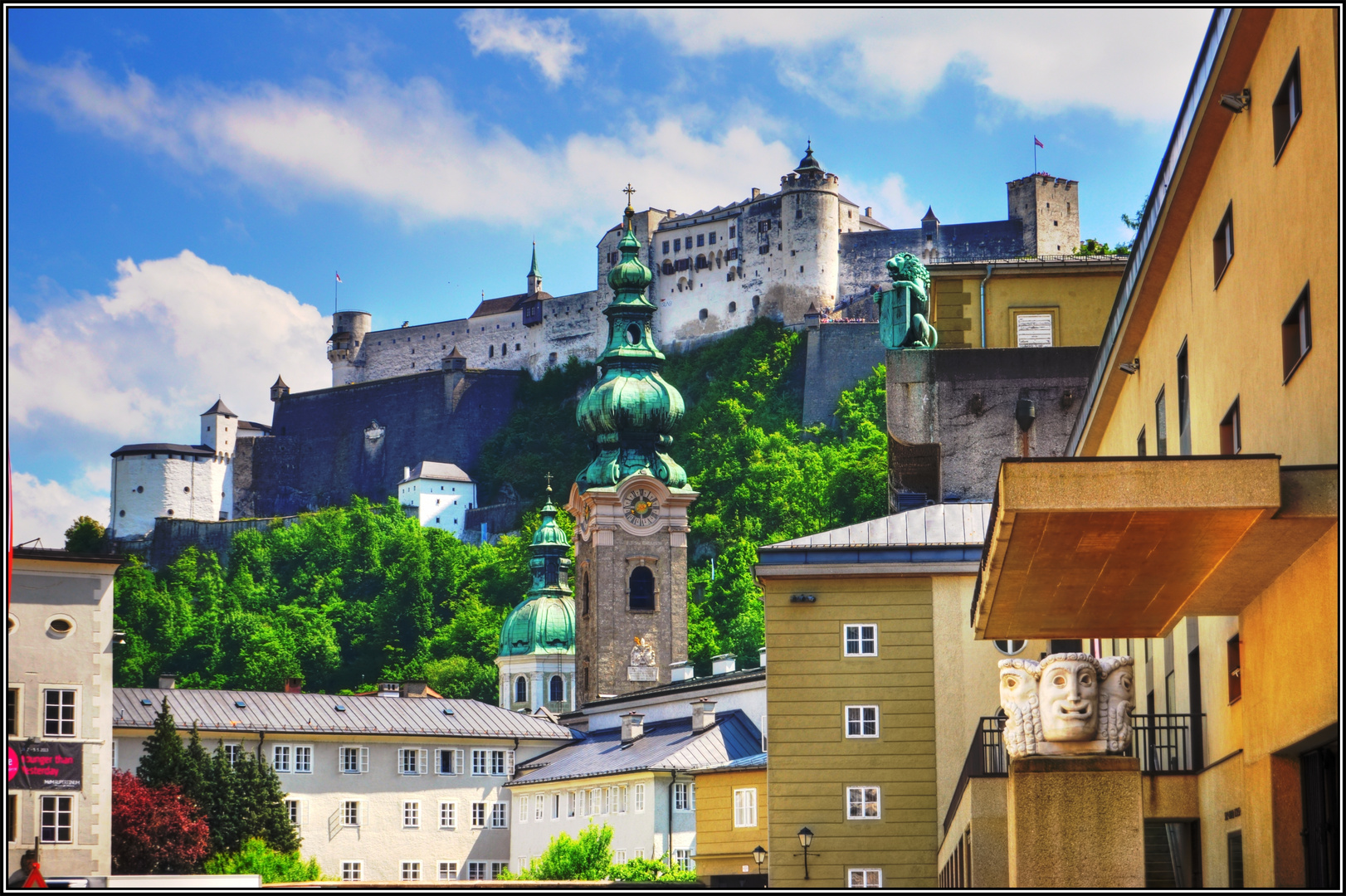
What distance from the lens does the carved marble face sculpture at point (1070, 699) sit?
13.8 meters

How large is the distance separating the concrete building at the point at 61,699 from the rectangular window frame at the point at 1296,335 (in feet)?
89.4

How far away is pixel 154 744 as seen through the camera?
180ft

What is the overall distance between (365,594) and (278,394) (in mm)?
26405

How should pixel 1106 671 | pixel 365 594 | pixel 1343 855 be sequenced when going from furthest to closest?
pixel 365 594 < pixel 1106 671 < pixel 1343 855

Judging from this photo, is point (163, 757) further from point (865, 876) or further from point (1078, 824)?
point (1078, 824)

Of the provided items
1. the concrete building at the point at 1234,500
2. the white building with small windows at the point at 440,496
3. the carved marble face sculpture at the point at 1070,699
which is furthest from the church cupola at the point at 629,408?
the carved marble face sculpture at the point at 1070,699

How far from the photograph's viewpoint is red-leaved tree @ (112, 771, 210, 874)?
163 feet

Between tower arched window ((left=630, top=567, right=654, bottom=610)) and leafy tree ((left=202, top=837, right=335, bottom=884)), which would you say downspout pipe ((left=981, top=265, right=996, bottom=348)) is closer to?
leafy tree ((left=202, top=837, right=335, bottom=884))

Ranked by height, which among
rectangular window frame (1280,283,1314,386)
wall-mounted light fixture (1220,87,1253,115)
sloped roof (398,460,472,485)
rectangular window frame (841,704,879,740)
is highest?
sloped roof (398,460,472,485)

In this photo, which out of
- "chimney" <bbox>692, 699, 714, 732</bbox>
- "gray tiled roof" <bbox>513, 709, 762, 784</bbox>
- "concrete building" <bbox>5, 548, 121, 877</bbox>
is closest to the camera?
"concrete building" <bbox>5, 548, 121, 877</bbox>

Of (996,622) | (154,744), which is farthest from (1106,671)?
(154,744)

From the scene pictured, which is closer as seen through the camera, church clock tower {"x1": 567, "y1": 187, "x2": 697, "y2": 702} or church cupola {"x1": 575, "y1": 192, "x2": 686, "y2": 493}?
church clock tower {"x1": 567, "y1": 187, "x2": 697, "y2": 702}

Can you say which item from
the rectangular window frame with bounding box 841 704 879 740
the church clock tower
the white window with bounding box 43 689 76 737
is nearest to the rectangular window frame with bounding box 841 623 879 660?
the rectangular window frame with bounding box 841 704 879 740

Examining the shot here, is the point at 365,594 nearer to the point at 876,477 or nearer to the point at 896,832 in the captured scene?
the point at 876,477
